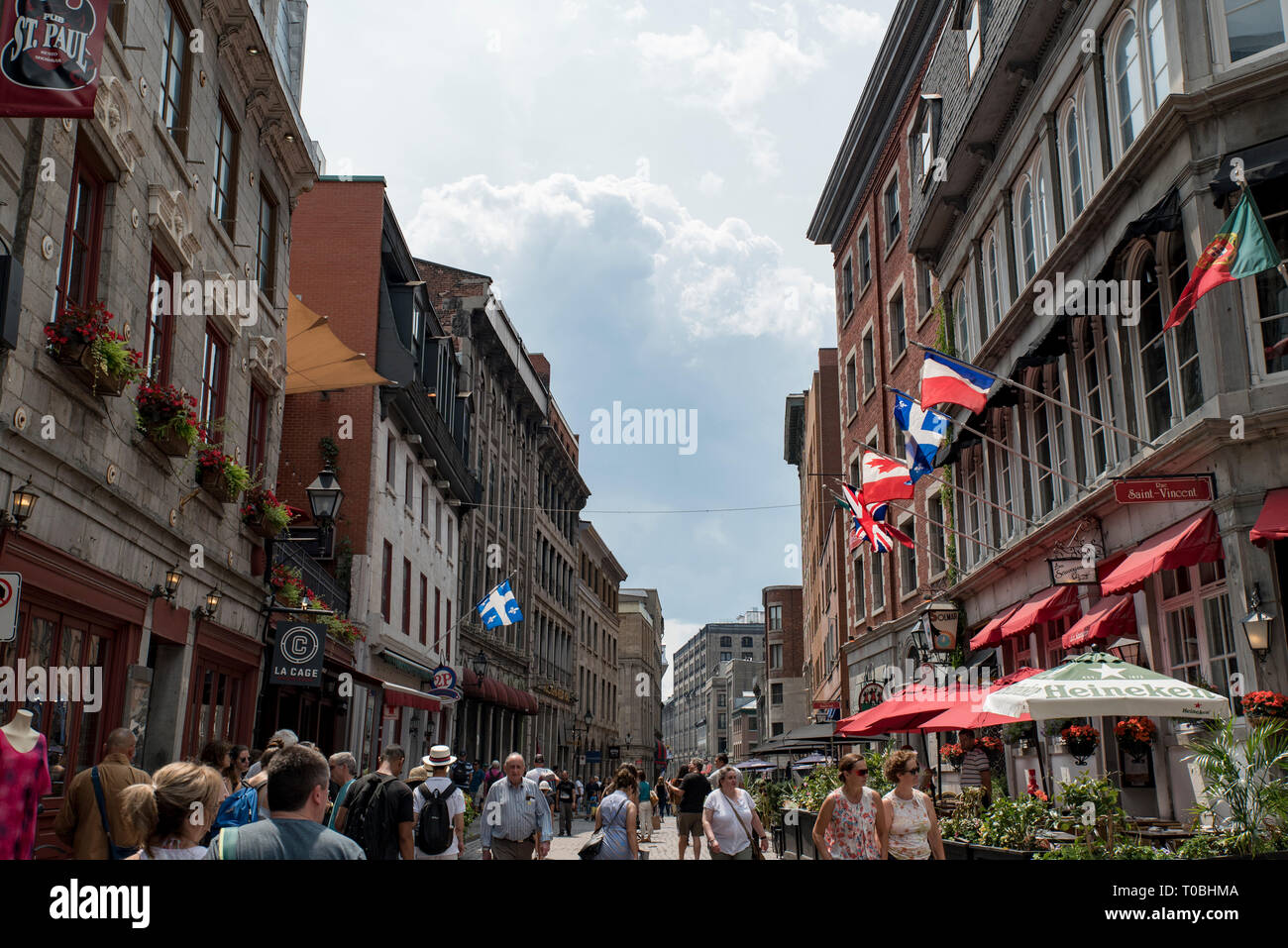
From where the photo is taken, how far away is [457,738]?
37.9m

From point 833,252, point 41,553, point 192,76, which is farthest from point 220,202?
point 833,252

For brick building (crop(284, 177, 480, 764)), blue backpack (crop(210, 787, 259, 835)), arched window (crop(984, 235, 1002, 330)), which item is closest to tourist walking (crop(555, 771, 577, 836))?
brick building (crop(284, 177, 480, 764))

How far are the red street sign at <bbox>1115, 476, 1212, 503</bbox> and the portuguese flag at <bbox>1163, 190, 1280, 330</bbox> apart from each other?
193 centimetres

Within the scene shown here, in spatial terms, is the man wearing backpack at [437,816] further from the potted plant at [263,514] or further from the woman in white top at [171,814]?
the potted plant at [263,514]

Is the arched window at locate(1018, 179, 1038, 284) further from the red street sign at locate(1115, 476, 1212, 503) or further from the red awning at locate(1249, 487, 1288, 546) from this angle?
the red awning at locate(1249, 487, 1288, 546)

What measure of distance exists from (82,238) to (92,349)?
1.77 m

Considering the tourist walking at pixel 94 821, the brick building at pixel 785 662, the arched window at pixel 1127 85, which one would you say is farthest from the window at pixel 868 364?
the brick building at pixel 785 662

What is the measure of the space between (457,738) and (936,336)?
2145 cm

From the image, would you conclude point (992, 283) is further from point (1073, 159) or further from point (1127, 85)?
point (1127, 85)

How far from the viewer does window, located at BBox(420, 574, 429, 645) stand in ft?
108

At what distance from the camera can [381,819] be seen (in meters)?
8.85

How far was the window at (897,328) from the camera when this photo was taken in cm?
2903

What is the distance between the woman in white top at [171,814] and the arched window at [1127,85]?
44.9 ft

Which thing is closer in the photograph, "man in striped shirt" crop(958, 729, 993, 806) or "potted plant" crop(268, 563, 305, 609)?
"potted plant" crop(268, 563, 305, 609)
